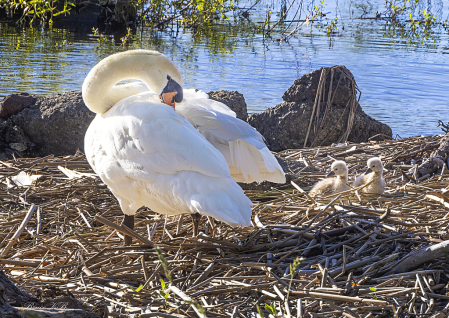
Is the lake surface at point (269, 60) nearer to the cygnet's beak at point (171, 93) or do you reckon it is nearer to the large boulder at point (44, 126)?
the large boulder at point (44, 126)

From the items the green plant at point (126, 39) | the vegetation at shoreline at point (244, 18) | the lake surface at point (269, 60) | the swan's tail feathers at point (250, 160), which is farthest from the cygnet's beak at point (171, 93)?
the vegetation at shoreline at point (244, 18)

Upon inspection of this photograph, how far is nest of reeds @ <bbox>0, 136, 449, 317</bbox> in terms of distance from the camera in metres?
2.46

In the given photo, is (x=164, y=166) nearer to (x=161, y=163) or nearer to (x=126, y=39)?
(x=161, y=163)

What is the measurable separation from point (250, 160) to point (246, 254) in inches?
25.8

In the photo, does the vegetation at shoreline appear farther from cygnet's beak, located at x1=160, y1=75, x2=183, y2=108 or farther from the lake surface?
cygnet's beak, located at x1=160, y1=75, x2=183, y2=108

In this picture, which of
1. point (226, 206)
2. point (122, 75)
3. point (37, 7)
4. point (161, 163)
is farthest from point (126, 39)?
point (226, 206)

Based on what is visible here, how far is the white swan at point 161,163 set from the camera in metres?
2.84

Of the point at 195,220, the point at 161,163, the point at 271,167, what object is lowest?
the point at 195,220

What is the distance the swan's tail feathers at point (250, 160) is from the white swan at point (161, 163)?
1.20ft

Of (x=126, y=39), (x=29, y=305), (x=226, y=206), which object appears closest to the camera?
(x=29, y=305)

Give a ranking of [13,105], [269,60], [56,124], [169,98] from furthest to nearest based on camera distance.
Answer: [269,60] < [13,105] < [56,124] < [169,98]

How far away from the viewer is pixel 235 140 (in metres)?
3.42

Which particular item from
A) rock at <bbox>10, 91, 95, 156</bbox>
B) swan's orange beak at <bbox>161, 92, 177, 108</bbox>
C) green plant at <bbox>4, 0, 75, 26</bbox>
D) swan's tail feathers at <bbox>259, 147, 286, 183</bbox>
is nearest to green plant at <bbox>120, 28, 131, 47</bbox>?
green plant at <bbox>4, 0, 75, 26</bbox>

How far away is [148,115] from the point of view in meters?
3.08
